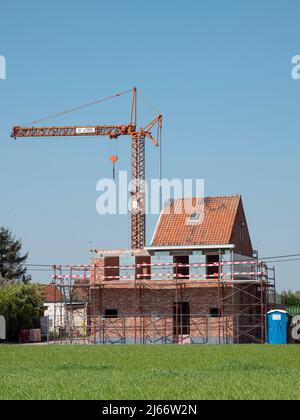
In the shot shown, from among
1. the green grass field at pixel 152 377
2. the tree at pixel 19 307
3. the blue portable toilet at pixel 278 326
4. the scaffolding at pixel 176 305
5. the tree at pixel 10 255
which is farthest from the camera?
the tree at pixel 10 255

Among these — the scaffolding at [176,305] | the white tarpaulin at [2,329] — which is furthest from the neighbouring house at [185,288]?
the white tarpaulin at [2,329]

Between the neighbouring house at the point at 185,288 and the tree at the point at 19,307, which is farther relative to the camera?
the tree at the point at 19,307

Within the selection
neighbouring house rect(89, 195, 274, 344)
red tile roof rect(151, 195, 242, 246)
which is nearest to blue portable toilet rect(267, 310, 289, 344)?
neighbouring house rect(89, 195, 274, 344)

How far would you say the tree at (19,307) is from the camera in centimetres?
5916

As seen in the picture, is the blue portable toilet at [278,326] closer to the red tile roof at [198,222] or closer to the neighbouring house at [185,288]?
the neighbouring house at [185,288]

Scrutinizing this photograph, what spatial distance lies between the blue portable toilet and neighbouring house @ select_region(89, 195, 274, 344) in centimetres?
178

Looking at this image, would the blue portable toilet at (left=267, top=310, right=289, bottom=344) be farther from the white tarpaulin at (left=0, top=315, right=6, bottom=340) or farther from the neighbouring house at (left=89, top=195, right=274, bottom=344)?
the white tarpaulin at (left=0, top=315, right=6, bottom=340)

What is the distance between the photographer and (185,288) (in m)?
56.2

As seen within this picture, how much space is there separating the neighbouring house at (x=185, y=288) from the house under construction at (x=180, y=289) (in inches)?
2.3

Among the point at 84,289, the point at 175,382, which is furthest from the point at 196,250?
the point at 175,382

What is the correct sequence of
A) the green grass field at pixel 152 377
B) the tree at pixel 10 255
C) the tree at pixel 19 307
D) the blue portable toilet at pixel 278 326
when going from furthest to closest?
the tree at pixel 10 255, the tree at pixel 19 307, the blue portable toilet at pixel 278 326, the green grass field at pixel 152 377

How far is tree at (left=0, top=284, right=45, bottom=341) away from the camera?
2329 inches

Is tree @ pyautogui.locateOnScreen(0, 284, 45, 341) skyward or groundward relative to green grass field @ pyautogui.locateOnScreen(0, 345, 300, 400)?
Answer: skyward
